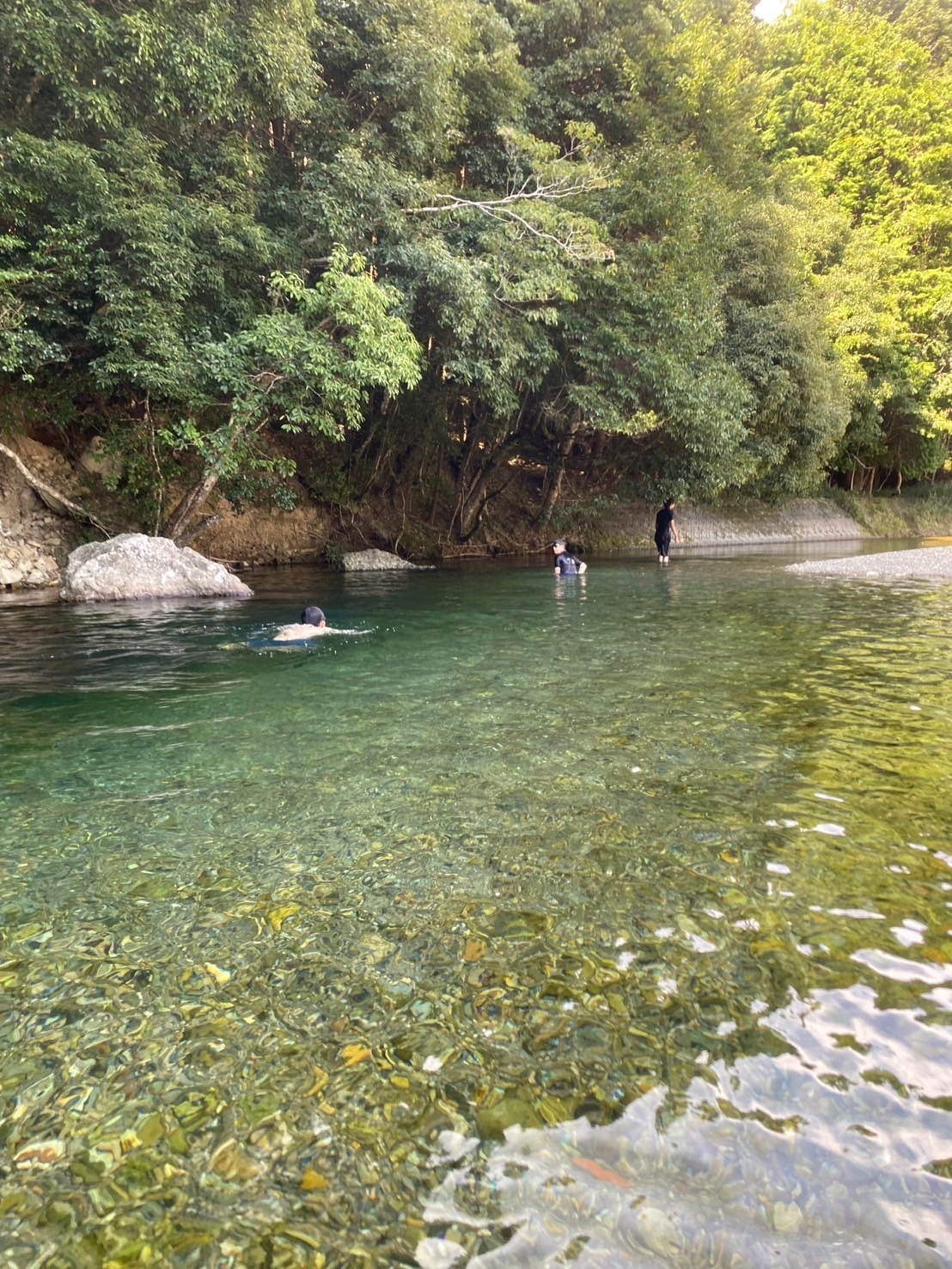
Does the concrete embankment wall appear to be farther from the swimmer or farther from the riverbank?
the swimmer

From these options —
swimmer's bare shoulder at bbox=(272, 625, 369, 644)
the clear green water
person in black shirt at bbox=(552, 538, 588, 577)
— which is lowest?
the clear green water

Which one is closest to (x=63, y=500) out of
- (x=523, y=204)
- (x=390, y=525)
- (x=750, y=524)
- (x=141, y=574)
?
(x=141, y=574)

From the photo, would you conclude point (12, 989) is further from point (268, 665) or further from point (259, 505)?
point (259, 505)

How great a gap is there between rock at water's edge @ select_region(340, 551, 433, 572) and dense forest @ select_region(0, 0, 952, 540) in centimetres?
297

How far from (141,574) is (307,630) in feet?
23.0

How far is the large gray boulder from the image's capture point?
14.0 meters

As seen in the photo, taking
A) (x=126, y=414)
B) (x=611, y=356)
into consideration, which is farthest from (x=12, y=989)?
(x=611, y=356)

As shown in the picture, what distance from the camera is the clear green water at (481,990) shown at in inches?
65.8

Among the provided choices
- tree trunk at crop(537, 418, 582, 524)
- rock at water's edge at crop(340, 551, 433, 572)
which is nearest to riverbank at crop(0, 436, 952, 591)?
tree trunk at crop(537, 418, 582, 524)

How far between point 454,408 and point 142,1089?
2564 cm

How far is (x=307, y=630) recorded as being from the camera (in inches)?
370

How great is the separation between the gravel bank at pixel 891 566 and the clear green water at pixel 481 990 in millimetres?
12777

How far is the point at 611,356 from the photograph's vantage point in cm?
2023

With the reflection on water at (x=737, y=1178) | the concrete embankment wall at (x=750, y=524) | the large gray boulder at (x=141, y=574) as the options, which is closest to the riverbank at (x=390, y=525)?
the concrete embankment wall at (x=750, y=524)
